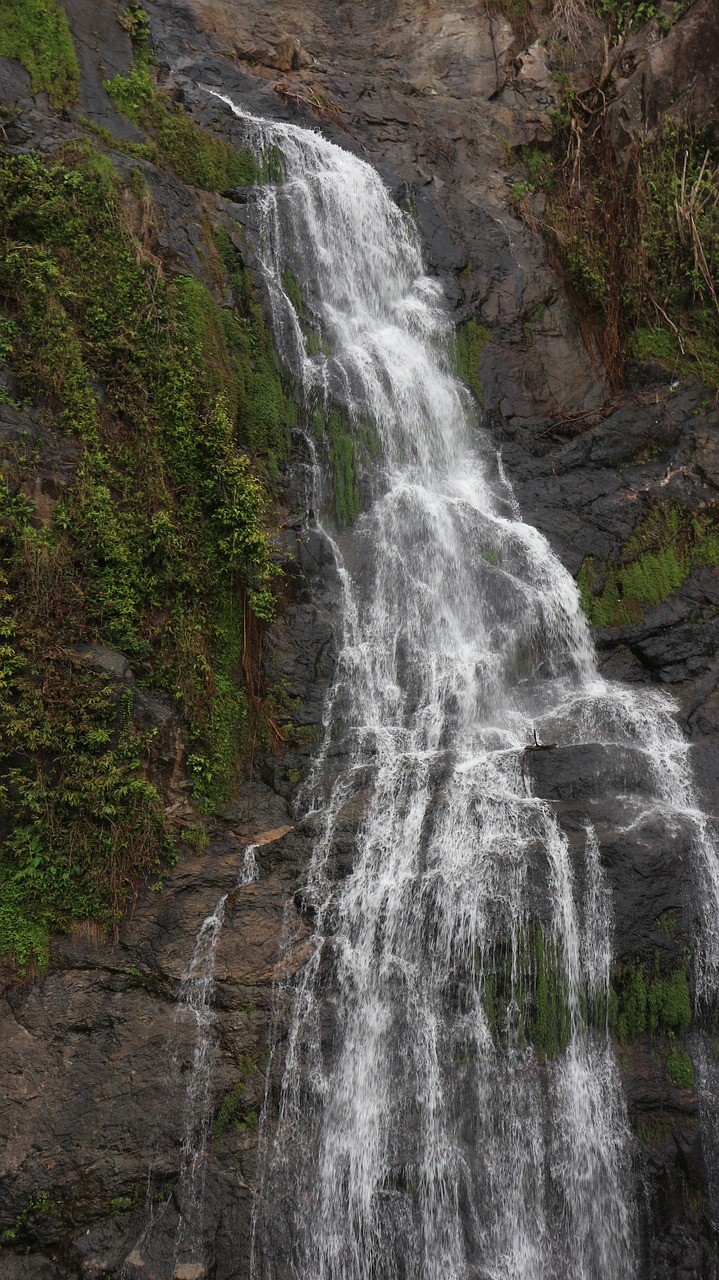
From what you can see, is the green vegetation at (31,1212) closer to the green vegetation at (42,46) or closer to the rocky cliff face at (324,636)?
the rocky cliff face at (324,636)

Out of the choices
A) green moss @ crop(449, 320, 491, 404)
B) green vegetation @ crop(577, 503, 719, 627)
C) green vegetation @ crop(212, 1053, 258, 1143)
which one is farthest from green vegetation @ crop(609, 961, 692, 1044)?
green moss @ crop(449, 320, 491, 404)

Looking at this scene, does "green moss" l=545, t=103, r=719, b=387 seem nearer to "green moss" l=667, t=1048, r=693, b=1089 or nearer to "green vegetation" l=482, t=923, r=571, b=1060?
"green vegetation" l=482, t=923, r=571, b=1060

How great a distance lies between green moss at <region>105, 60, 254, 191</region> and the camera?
11.6 metres

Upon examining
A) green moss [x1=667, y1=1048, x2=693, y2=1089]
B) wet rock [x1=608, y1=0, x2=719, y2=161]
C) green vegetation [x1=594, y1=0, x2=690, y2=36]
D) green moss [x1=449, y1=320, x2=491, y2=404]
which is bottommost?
green moss [x1=667, y1=1048, x2=693, y2=1089]

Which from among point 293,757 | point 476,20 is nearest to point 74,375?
point 293,757

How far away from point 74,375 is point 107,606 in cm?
261

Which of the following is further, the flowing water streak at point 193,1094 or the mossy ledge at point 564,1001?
the mossy ledge at point 564,1001

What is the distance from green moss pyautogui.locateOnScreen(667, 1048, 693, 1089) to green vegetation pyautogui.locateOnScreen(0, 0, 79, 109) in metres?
12.7

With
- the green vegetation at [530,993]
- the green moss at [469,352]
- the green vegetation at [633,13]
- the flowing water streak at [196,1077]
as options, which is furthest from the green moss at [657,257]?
the flowing water streak at [196,1077]

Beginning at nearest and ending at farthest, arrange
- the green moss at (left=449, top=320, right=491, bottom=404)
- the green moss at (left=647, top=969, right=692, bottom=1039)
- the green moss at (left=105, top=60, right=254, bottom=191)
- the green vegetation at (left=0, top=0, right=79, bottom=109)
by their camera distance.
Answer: the green moss at (left=647, top=969, right=692, bottom=1039) → the green vegetation at (left=0, top=0, right=79, bottom=109) → the green moss at (left=105, top=60, right=254, bottom=191) → the green moss at (left=449, top=320, right=491, bottom=404)

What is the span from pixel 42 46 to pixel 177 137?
1.94 metres

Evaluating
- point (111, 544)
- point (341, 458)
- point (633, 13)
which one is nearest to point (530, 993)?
point (111, 544)

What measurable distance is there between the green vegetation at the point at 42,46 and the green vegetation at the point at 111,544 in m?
1.71

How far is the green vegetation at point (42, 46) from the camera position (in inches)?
418
